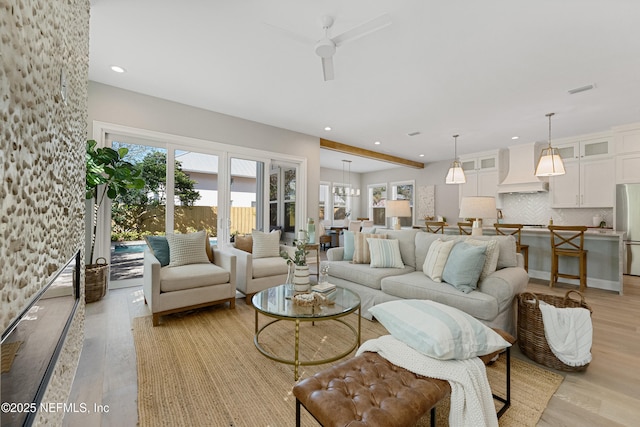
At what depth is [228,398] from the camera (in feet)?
5.39

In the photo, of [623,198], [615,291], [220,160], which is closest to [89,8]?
[220,160]

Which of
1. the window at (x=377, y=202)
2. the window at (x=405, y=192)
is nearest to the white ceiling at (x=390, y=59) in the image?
the window at (x=405, y=192)

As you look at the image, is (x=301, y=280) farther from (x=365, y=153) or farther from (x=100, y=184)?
(x=365, y=153)

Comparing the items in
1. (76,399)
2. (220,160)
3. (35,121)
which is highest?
(220,160)

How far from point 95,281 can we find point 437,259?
12.8 feet

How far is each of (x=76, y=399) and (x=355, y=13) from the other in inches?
130

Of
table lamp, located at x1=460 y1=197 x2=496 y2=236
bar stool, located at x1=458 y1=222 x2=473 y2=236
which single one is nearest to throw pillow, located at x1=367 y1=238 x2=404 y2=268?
table lamp, located at x1=460 y1=197 x2=496 y2=236

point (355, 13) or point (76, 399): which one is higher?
point (355, 13)

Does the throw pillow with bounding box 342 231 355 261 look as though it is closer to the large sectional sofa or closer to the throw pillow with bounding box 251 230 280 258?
the large sectional sofa

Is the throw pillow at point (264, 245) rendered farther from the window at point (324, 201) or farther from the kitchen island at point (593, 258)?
the window at point (324, 201)

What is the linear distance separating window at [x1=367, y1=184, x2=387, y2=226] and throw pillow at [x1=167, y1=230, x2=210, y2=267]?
7.26m

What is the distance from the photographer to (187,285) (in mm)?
2807

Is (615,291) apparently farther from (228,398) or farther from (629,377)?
(228,398)

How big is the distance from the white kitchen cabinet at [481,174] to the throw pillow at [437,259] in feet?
15.3
